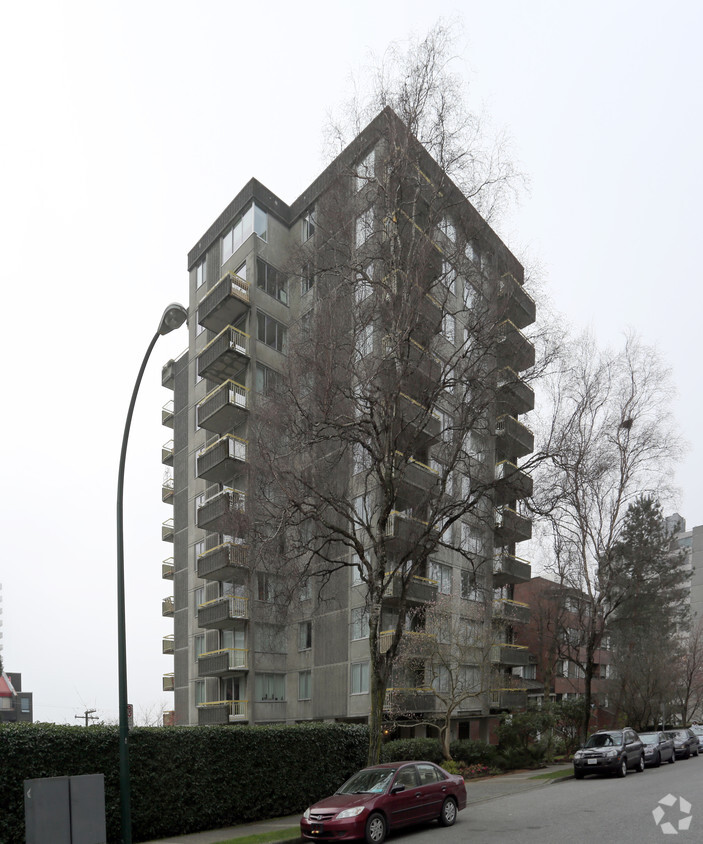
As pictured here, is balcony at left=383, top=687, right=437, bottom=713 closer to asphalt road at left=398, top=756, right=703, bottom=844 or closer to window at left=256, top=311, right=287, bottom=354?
asphalt road at left=398, top=756, right=703, bottom=844

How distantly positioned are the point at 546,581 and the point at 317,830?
39.9m

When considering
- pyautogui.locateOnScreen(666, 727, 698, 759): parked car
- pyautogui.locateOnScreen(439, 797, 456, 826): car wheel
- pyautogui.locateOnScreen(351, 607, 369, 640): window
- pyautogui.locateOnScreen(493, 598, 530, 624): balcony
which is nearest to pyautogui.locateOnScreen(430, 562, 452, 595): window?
pyautogui.locateOnScreen(493, 598, 530, 624): balcony

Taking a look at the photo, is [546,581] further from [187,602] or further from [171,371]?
[171,371]

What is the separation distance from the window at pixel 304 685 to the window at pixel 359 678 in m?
3.34

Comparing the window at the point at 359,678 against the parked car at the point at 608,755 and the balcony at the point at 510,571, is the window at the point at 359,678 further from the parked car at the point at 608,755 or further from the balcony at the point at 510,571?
the balcony at the point at 510,571

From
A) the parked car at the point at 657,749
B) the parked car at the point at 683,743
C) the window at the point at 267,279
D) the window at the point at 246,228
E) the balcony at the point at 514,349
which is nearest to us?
the balcony at the point at 514,349

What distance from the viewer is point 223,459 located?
114ft

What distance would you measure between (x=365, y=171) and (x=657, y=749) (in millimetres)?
24680

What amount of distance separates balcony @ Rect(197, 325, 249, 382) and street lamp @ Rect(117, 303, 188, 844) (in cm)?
2187

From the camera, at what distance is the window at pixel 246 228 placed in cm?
3822

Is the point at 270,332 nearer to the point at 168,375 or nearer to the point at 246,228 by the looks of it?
the point at 246,228

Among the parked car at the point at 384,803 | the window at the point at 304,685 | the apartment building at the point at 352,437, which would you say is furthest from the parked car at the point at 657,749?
the parked car at the point at 384,803

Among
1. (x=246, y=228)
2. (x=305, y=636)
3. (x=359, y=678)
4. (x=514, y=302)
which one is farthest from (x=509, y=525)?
(x=246, y=228)

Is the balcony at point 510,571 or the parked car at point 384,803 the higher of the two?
the balcony at point 510,571
